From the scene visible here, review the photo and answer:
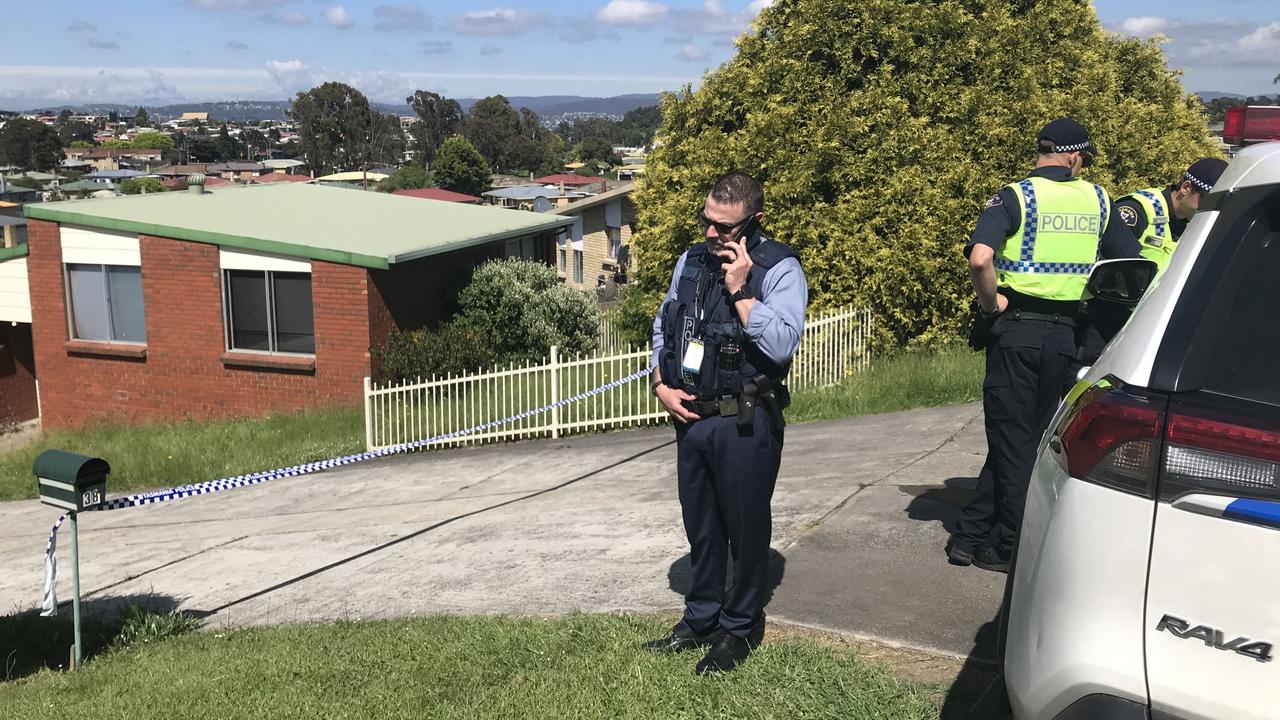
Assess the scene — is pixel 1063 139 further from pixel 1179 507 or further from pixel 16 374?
pixel 16 374

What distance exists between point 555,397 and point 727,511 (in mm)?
8246

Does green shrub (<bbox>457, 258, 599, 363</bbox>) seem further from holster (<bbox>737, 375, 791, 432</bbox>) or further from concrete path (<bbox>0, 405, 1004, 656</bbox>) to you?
holster (<bbox>737, 375, 791, 432</bbox>)

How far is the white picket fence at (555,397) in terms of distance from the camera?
1230cm

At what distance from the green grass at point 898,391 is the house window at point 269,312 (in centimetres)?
791

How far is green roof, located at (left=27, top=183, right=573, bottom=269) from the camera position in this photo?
15781mm

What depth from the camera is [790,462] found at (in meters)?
8.53

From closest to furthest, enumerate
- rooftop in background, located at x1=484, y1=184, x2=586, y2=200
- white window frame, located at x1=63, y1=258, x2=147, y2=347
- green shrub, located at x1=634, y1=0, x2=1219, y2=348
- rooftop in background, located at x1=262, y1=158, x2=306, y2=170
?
green shrub, located at x1=634, y1=0, x2=1219, y2=348, white window frame, located at x1=63, y1=258, x2=147, y2=347, rooftop in background, located at x1=484, y1=184, x2=586, y2=200, rooftop in background, located at x1=262, y1=158, x2=306, y2=170

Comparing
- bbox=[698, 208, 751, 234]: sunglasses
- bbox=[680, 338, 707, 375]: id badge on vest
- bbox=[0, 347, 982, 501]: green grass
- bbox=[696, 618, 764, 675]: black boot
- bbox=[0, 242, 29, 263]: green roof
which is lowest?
bbox=[0, 347, 982, 501]: green grass

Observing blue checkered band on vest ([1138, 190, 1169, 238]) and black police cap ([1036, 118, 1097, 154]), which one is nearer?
black police cap ([1036, 118, 1097, 154])

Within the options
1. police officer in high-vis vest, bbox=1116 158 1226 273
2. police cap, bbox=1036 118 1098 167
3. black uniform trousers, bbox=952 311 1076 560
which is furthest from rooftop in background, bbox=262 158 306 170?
black uniform trousers, bbox=952 311 1076 560

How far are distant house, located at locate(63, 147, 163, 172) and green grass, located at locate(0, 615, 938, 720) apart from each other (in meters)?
133

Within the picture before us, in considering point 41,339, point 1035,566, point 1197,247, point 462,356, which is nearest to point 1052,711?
point 1035,566

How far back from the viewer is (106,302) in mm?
17219

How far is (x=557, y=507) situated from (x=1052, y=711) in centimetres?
598
